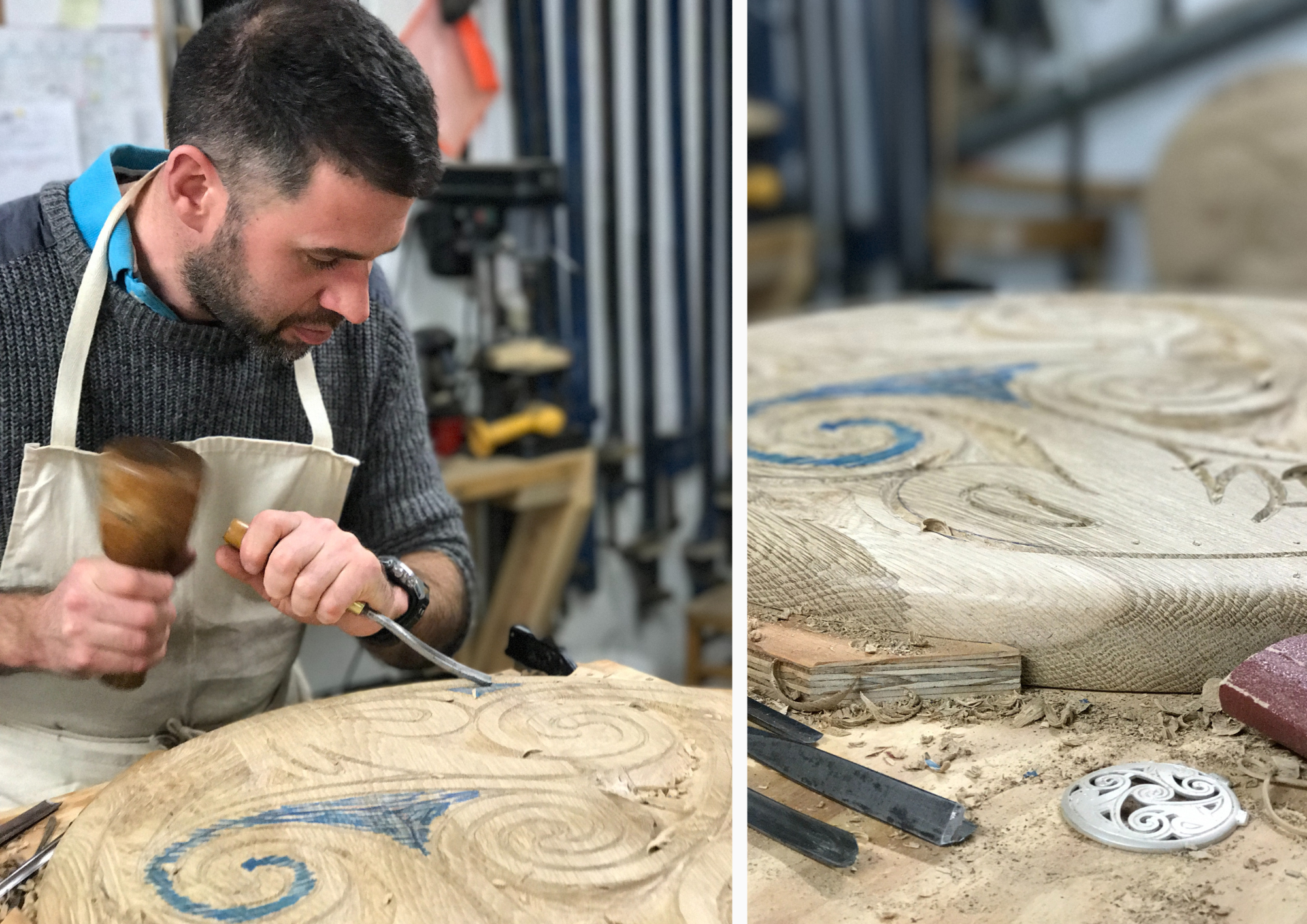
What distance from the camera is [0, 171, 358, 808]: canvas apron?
1.10 m

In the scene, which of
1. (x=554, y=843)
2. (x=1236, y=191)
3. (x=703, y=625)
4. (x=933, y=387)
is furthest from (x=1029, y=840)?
(x=1236, y=191)

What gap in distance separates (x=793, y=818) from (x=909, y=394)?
0.90 m

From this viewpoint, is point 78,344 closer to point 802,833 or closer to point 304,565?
point 304,565

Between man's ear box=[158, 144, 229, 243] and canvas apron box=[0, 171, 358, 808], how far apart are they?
10cm

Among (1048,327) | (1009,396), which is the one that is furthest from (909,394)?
(1048,327)

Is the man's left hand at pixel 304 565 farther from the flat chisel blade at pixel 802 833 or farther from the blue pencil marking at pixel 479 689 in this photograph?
the flat chisel blade at pixel 802 833

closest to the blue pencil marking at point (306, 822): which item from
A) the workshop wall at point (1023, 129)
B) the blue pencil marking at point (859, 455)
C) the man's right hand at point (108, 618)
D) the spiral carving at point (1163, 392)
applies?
the man's right hand at point (108, 618)

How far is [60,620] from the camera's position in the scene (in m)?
1.06

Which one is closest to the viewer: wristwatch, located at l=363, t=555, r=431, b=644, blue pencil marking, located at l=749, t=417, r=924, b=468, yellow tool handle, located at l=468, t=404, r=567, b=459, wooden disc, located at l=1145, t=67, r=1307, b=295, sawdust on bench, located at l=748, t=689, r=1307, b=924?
sawdust on bench, located at l=748, t=689, r=1307, b=924

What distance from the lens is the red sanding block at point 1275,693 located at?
2.93 ft

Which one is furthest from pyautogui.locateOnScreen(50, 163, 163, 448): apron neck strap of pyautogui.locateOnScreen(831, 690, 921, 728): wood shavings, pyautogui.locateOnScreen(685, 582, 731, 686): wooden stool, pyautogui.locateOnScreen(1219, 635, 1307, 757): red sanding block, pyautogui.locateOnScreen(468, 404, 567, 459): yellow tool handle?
pyautogui.locateOnScreen(685, 582, 731, 686): wooden stool

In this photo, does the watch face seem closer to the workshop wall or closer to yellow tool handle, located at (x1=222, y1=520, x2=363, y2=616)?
yellow tool handle, located at (x1=222, y1=520, x2=363, y2=616)

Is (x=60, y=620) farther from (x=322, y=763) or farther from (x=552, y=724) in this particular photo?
(x=552, y=724)

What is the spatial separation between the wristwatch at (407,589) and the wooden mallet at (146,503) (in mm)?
216
